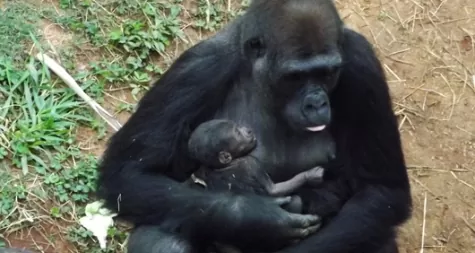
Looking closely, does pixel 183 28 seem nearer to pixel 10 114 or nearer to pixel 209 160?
pixel 10 114

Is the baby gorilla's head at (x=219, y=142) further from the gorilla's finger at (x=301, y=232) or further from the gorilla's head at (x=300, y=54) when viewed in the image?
the gorilla's finger at (x=301, y=232)

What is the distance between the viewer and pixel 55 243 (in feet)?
19.1

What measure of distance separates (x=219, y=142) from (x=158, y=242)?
53cm

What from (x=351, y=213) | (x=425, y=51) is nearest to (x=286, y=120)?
(x=351, y=213)

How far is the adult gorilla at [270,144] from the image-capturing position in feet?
15.5

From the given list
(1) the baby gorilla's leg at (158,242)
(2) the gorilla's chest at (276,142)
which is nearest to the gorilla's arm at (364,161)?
(2) the gorilla's chest at (276,142)

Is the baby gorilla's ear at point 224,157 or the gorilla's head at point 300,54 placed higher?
the gorilla's head at point 300,54

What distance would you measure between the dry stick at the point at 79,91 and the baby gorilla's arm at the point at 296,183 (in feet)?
4.88

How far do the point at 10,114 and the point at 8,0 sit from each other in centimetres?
76

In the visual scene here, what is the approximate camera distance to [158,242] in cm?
493

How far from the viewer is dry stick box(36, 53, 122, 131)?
617 cm

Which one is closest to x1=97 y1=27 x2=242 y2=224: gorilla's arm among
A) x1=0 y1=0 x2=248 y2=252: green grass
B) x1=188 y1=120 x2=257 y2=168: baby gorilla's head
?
x1=188 y1=120 x2=257 y2=168: baby gorilla's head

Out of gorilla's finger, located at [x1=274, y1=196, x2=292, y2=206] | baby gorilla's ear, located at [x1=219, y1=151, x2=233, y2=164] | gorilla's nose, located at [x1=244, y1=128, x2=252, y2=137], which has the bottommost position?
gorilla's finger, located at [x1=274, y1=196, x2=292, y2=206]

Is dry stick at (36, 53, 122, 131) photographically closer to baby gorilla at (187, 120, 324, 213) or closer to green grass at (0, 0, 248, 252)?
green grass at (0, 0, 248, 252)
